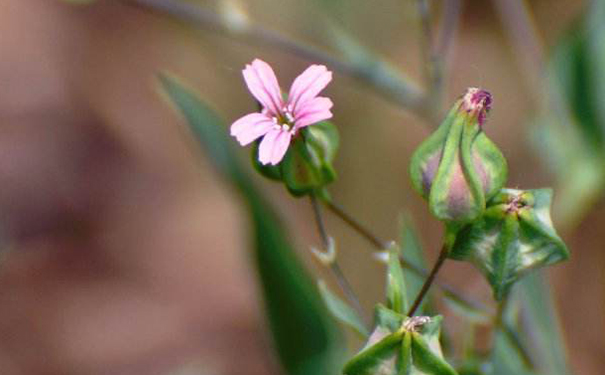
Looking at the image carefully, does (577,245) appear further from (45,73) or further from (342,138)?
(45,73)

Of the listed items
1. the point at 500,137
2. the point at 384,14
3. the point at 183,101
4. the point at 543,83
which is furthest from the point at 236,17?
A: the point at 500,137

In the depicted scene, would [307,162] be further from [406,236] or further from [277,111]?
[406,236]

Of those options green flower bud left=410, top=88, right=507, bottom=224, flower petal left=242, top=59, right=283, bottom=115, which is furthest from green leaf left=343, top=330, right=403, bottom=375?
flower petal left=242, top=59, right=283, bottom=115

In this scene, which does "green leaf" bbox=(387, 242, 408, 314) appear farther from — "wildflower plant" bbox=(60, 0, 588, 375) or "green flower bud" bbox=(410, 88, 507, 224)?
"green flower bud" bbox=(410, 88, 507, 224)

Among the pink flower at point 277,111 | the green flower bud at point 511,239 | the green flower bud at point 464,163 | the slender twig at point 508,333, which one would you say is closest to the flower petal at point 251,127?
the pink flower at point 277,111

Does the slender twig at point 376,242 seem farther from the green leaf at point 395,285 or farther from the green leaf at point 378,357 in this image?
the green leaf at point 378,357
